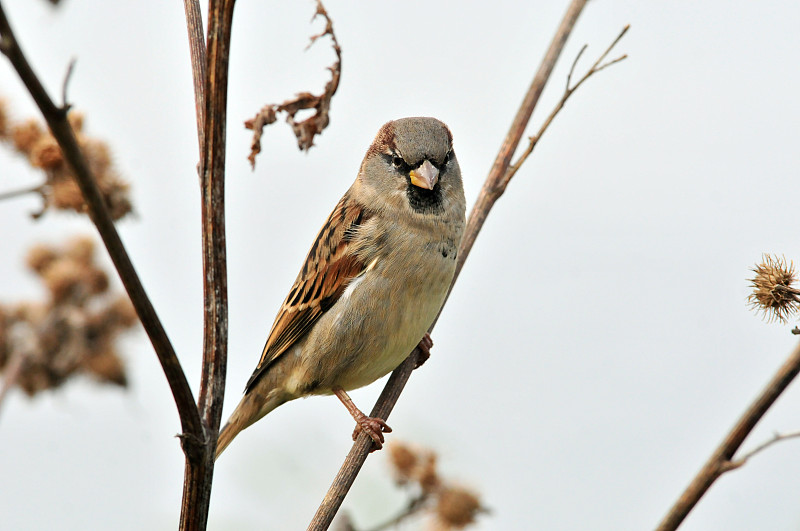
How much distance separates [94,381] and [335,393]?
1.20 meters

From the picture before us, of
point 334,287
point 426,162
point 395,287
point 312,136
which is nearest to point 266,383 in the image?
point 334,287

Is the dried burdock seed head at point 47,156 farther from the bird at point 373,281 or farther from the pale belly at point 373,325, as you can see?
the pale belly at point 373,325

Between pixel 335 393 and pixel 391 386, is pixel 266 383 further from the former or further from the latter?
pixel 391 386

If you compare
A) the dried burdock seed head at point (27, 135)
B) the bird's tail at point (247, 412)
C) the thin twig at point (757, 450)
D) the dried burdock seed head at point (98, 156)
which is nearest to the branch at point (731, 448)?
the thin twig at point (757, 450)

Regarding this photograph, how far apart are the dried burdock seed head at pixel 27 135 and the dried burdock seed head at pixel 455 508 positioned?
7.90 ft

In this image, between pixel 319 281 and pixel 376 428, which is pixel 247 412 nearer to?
pixel 319 281

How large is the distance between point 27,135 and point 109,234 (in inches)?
93.6

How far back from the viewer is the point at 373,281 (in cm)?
371

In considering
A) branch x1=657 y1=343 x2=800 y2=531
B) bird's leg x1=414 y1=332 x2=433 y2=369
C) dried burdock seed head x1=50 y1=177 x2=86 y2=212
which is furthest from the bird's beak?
branch x1=657 y1=343 x2=800 y2=531

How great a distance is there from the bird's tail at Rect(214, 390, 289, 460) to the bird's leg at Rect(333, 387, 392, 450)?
11.6 inches

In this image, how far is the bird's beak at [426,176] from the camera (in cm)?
353

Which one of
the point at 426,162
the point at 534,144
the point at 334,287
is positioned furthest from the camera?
the point at 334,287

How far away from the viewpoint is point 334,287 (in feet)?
12.6

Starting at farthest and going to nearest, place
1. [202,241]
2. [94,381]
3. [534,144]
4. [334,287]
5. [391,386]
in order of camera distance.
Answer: [94,381] < [334,287] < [391,386] < [534,144] < [202,241]
